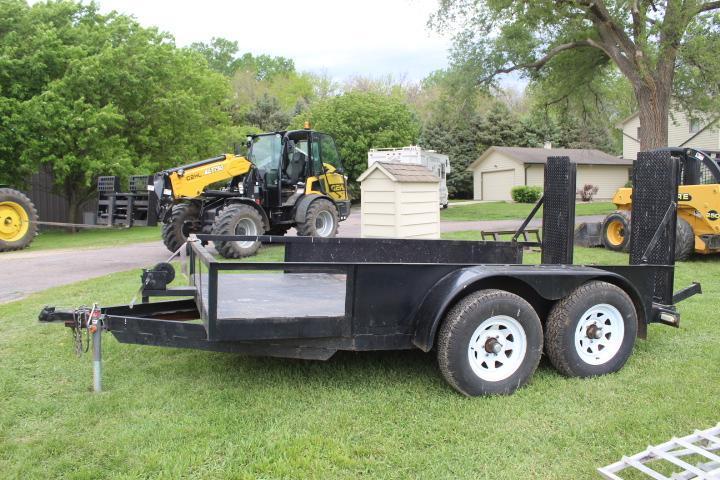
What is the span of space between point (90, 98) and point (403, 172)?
12.6m

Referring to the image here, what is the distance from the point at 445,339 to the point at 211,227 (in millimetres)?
8778

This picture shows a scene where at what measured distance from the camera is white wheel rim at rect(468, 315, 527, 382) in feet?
13.4

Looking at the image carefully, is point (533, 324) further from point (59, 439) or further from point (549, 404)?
point (59, 439)

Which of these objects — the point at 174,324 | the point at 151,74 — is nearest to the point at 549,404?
the point at 174,324

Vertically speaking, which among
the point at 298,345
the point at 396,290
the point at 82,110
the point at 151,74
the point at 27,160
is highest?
the point at 151,74

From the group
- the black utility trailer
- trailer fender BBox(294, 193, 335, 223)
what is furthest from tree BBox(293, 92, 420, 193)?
the black utility trailer

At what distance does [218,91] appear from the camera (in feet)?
80.1

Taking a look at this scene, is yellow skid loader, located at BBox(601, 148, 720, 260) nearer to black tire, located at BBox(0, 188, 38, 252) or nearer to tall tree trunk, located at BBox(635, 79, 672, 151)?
tall tree trunk, located at BBox(635, 79, 672, 151)

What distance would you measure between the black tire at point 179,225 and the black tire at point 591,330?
902 centimetres

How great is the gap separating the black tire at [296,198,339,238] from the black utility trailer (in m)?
7.72

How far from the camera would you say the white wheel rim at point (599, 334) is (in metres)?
4.43

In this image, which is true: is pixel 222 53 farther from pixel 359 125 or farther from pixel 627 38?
pixel 627 38

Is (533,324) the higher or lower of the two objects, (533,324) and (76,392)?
the higher

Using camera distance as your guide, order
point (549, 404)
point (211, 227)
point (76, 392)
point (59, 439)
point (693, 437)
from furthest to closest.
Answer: point (211, 227), point (76, 392), point (549, 404), point (59, 439), point (693, 437)
